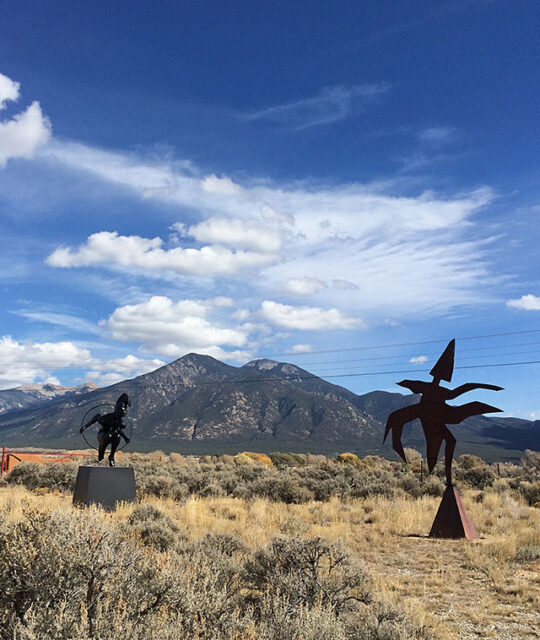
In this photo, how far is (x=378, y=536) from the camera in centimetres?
1319

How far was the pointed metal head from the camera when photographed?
14.1m

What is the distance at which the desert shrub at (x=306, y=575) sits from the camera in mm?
6664

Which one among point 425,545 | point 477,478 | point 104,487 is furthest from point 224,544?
point 477,478

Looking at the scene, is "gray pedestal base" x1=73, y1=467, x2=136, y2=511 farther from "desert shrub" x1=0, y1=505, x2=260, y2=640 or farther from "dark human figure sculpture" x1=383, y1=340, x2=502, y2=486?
"desert shrub" x1=0, y1=505, x2=260, y2=640

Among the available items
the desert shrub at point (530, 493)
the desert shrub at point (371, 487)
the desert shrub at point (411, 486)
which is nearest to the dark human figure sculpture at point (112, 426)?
the desert shrub at point (371, 487)

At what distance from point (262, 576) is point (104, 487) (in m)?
8.81

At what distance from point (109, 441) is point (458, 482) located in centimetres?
1780

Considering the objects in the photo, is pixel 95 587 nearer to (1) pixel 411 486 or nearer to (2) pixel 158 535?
(2) pixel 158 535

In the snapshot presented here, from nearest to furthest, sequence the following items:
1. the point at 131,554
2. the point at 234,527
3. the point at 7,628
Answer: the point at 7,628, the point at 131,554, the point at 234,527

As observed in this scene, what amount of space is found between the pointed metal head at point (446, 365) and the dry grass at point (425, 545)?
13.8 feet

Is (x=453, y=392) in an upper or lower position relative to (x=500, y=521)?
upper

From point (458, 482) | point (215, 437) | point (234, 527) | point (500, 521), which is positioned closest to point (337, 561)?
point (234, 527)

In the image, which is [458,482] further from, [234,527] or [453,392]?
[234,527]

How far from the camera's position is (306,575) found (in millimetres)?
7074
